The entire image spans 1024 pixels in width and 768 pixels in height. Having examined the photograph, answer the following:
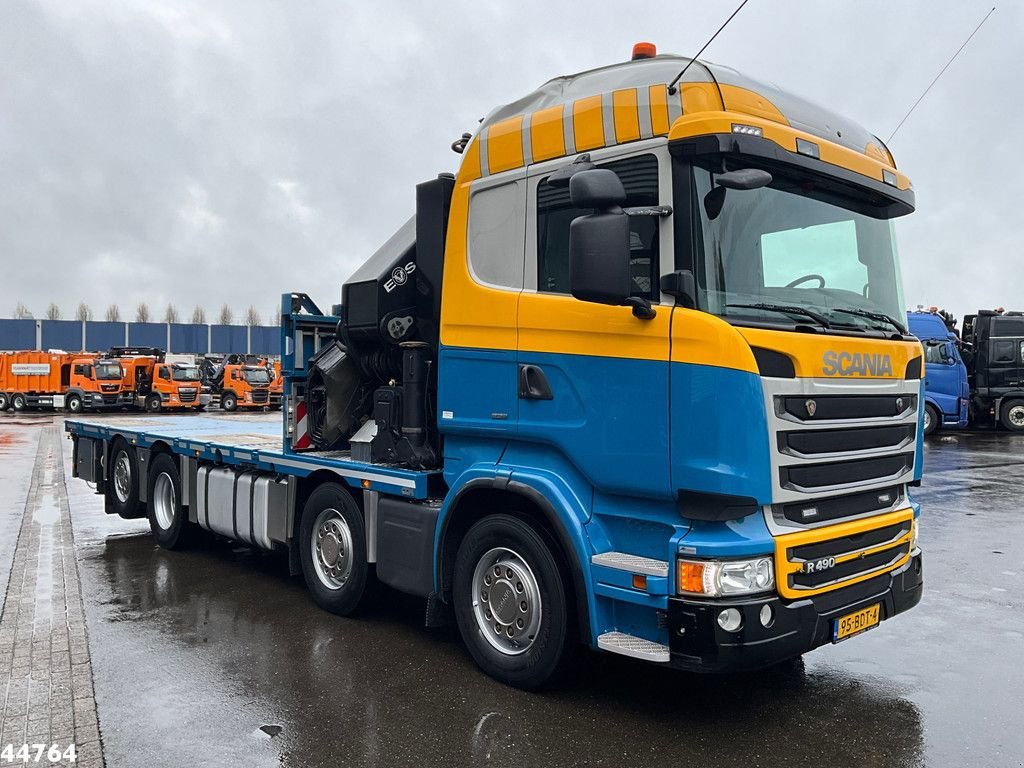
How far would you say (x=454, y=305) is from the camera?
5477 millimetres

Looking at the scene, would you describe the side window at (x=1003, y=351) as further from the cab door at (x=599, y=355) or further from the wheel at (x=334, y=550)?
the cab door at (x=599, y=355)

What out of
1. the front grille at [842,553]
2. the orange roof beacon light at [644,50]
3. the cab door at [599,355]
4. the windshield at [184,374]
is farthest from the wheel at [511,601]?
the windshield at [184,374]

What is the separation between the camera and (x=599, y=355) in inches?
178

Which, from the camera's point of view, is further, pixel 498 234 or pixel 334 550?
pixel 334 550

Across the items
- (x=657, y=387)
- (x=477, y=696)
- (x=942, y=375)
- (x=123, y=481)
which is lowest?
(x=477, y=696)

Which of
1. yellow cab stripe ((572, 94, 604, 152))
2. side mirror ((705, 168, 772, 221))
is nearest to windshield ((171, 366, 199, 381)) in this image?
yellow cab stripe ((572, 94, 604, 152))

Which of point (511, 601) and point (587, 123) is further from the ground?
point (587, 123)

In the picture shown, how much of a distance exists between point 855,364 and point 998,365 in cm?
2429

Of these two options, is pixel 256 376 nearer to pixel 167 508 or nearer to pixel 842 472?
pixel 167 508

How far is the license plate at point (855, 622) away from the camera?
443 cm

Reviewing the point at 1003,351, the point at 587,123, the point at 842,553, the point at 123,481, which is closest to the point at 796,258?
the point at 587,123

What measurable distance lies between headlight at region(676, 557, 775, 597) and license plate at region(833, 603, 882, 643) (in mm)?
610

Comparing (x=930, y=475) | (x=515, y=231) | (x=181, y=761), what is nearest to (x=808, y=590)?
(x=515, y=231)

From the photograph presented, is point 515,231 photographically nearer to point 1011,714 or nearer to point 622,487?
point 622,487
